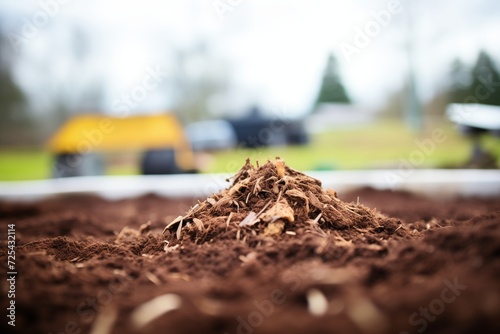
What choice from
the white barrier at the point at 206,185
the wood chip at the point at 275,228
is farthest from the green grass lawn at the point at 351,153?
the wood chip at the point at 275,228

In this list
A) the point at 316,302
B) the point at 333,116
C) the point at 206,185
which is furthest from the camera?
the point at 333,116

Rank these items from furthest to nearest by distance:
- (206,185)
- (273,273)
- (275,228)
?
(206,185) < (275,228) < (273,273)

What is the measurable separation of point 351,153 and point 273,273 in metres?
7.54

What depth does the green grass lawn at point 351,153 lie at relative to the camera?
6.68 m

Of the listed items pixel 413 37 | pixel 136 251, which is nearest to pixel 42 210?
pixel 136 251

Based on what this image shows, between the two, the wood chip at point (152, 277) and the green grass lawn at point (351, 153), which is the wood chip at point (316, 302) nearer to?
the wood chip at point (152, 277)

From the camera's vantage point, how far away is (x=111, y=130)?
253 inches

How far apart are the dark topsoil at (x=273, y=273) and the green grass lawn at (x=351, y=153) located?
3.94 m

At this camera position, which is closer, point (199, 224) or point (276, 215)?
point (276, 215)

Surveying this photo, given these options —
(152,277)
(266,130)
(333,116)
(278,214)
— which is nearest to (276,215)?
(278,214)

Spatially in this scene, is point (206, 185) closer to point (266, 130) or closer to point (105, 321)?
point (105, 321)

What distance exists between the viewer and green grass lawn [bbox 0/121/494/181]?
263 inches

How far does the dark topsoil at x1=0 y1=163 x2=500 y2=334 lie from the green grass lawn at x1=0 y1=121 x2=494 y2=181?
3936 millimetres

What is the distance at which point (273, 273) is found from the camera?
1.27 m
